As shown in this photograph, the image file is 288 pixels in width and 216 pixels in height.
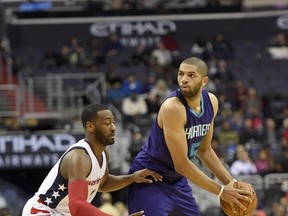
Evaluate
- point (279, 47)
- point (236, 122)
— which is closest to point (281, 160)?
point (236, 122)

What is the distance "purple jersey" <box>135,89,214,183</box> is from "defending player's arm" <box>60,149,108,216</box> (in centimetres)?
88

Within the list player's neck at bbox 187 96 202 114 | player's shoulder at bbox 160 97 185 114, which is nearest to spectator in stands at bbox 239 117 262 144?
player's neck at bbox 187 96 202 114

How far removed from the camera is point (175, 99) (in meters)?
7.21

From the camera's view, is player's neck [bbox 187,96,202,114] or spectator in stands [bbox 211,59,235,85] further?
spectator in stands [bbox 211,59,235,85]

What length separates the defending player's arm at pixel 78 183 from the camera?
21.4ft

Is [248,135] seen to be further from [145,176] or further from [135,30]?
[145,176]

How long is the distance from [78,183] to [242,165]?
896 cm

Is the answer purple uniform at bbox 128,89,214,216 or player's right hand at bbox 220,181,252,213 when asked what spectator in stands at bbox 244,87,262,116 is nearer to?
purple uniform at bbox 128,89,214,216

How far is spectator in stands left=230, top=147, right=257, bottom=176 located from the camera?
1509cm

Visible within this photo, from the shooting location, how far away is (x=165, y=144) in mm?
7324

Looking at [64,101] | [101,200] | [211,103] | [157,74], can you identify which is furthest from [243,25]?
[211,103]

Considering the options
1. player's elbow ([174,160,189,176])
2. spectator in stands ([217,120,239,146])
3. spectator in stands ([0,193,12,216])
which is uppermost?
player's elbow ([174,160,189,176])

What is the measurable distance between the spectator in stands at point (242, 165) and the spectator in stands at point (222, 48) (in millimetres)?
7651

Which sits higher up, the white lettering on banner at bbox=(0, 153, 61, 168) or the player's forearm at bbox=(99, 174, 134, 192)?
the player's forearm at bbox=(99, 174, 134, 192)
